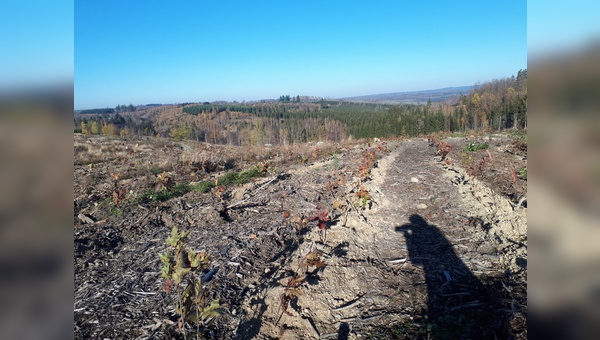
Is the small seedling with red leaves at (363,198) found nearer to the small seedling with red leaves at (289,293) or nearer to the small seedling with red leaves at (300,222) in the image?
the small seedling with red leaves at (300,222)

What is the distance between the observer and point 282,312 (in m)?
3.51

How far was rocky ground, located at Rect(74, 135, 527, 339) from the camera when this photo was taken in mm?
3338

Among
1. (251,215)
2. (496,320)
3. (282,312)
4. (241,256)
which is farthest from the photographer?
(251,215)

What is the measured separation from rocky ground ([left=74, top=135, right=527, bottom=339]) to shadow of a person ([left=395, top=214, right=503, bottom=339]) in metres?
0.02

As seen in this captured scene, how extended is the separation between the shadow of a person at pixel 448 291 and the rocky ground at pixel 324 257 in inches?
0.6

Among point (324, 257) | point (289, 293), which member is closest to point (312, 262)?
point (324, 257)

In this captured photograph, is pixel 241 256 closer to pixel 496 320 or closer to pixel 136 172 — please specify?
pixel 496 320

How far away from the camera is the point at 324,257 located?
4.67 m

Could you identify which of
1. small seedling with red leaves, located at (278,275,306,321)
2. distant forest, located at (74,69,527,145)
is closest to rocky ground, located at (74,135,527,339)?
small seedling with red leaves, located at (278,275,306,321)

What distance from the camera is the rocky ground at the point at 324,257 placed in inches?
131

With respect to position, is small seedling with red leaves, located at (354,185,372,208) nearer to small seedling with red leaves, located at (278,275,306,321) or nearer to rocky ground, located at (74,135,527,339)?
rocky ground, located at (74,135,527,339)
